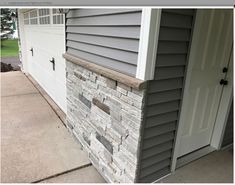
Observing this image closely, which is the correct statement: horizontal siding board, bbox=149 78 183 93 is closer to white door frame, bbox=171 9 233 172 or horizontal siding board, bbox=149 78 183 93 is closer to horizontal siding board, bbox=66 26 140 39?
white door frame, bbox=171 9 233 172

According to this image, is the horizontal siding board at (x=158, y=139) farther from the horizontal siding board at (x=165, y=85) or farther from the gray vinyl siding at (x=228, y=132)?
the gray vinyl siding at (x=228, y=132)

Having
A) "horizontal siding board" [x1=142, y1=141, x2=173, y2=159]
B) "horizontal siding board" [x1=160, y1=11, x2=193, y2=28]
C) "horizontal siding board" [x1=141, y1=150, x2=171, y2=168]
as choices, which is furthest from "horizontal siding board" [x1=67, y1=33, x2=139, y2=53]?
"horizontal siding board" [x1=141, y1=150, x2=171, y2=168]

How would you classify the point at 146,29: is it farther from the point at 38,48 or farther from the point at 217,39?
the point at 38,48

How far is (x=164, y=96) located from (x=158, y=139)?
406 millimetres

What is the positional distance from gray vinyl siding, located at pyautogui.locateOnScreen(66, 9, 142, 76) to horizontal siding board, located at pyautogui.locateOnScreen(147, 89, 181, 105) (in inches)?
9.5

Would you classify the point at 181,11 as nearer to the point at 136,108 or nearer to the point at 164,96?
the point at 164,96

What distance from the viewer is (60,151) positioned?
8.73 ft

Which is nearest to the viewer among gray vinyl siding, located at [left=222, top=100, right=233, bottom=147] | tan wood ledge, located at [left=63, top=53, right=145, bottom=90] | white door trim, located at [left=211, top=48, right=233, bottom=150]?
tan wood ledge, located at [left=63, top=53, right=145, bottom=90]

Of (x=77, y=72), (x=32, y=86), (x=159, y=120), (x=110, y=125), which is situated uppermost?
(x=77, y=72)

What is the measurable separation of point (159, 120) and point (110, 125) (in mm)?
500

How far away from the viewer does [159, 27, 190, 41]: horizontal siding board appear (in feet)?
4.96

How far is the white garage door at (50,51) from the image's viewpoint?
3704 mm

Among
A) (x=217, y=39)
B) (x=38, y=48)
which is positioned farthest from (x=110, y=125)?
(x=38, y=48)

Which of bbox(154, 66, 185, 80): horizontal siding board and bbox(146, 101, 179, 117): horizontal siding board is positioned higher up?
bbox(154, 66, 185, 80): horizontal siding board
